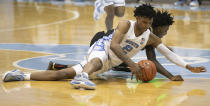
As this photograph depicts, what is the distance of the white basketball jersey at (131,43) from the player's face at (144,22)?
127 millimetres

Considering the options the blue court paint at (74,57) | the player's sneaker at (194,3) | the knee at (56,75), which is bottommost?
the blue court paint at (74,57)

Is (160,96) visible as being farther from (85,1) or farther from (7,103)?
(85,1)

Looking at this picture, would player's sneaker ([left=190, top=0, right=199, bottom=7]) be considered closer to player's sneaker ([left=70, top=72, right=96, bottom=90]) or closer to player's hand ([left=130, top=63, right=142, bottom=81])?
player's hand ([left=130, top=63, right=142, bottom=81])

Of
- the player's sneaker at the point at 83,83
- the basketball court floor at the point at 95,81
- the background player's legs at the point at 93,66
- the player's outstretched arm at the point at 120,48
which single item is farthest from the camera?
the player's outstretched arm at the point at 120,48

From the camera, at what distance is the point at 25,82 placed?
6000 mm

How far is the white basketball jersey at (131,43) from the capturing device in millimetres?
6125

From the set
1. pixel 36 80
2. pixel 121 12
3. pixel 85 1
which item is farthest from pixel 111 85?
pixel 85 1

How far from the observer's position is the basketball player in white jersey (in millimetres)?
5953

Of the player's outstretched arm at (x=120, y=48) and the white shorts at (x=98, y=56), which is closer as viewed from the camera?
the player's outstretched arm at (x=120, y=48)

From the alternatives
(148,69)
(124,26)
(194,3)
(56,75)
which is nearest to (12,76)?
(56,75)

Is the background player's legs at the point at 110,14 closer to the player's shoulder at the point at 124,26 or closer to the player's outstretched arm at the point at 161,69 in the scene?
the player's outstretched arm at the point at 161,69

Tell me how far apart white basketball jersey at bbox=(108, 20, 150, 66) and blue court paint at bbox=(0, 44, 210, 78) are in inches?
23.3

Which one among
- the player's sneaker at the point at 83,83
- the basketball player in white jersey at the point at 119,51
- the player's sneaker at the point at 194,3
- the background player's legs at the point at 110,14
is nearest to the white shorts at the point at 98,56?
the basketball player in white jersey at the point at 119,51

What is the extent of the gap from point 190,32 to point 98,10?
2.88 m
